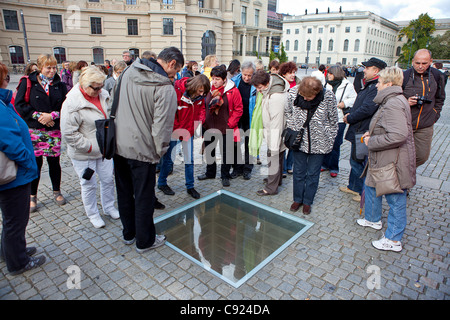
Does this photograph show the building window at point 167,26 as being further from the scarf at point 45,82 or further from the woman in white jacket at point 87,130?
the woman in white jacket at point 87,130

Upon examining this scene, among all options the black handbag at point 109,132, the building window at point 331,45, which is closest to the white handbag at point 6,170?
the black handbag at point 109,132

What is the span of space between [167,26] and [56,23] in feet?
39.2

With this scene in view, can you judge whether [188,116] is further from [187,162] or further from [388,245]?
[388,245]

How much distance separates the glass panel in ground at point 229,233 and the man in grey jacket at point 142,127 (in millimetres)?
774

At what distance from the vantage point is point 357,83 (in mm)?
6426

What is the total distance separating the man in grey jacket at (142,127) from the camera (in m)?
3.18

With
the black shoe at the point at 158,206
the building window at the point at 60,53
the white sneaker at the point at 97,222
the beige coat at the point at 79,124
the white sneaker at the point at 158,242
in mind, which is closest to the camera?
the white sneaker at the point at 158,242

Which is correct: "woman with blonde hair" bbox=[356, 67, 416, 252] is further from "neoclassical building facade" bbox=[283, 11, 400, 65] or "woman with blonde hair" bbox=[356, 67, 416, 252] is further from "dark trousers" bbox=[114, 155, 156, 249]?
"neoclassical building facade" bbox=[283, 11, 400, 65]

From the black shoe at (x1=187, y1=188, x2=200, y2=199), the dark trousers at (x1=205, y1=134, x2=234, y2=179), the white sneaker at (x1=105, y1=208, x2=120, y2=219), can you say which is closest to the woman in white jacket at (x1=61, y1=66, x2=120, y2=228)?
the white sneaker at (x1=105, y1=208, x2=120, y2=219)

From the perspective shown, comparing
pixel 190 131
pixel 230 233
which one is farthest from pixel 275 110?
pixel 230 233

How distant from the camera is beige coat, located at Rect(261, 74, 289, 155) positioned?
16.1ft

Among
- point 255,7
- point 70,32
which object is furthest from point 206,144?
point 255,7
